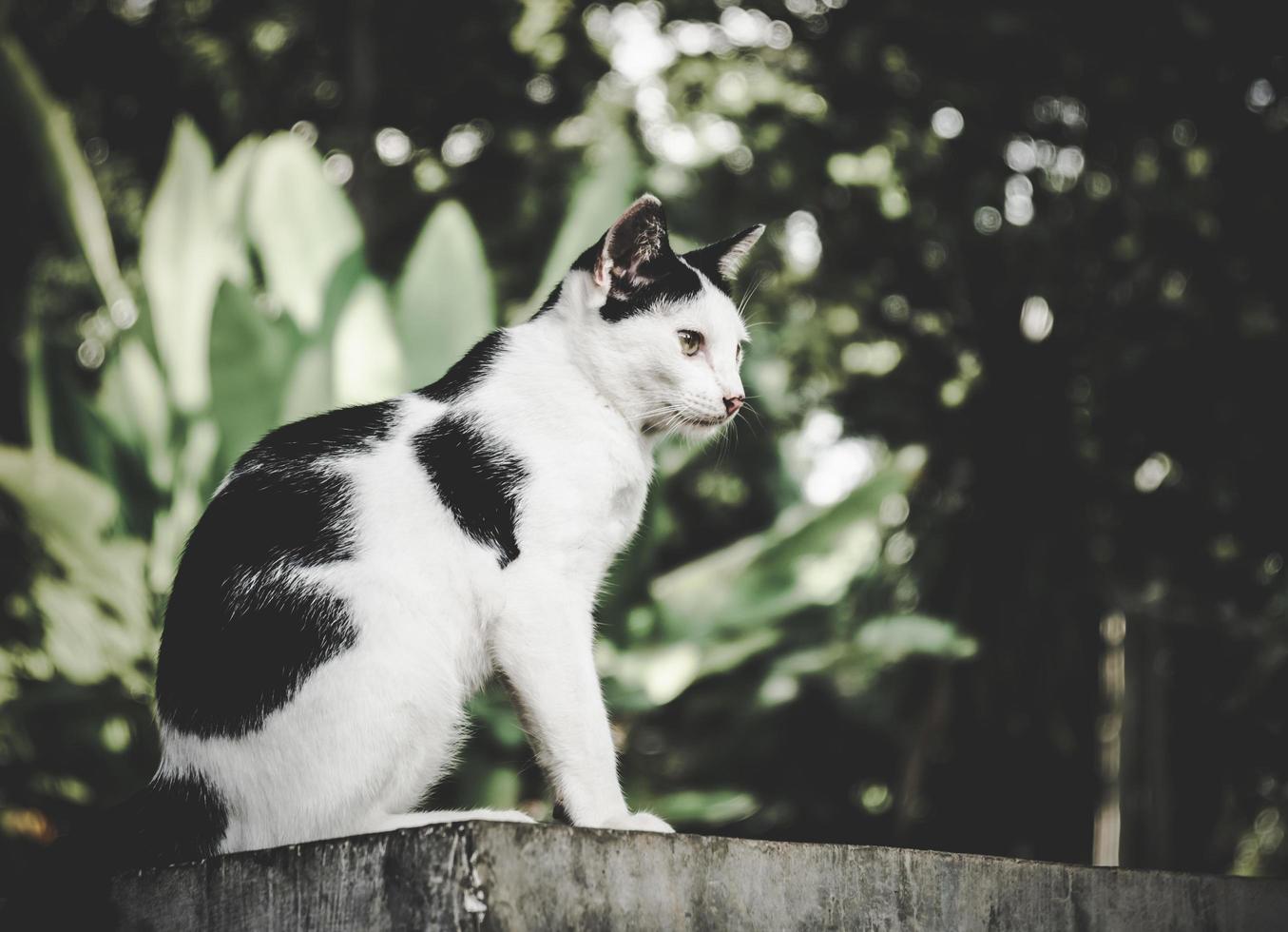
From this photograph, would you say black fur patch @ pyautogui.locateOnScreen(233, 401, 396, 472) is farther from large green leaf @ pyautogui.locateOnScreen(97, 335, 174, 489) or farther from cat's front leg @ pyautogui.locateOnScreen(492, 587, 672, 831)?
large green leaf @ pyautogui.locateOnScreen(97, 335, 174, 489)

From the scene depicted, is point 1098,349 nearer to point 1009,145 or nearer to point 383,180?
point 1009,145

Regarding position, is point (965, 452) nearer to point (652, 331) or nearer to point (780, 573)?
point (780, 573)

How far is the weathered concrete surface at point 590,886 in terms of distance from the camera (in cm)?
94

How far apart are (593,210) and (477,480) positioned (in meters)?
1.94

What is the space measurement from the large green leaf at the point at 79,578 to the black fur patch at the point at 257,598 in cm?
143

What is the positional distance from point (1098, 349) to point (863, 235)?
88 cm

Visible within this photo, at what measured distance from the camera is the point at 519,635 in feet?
Answer: 4.05

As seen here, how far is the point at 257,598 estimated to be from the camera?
4.01ft

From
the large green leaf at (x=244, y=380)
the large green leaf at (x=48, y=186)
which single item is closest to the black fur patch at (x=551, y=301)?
the large green leaf at (x=244, y=380)

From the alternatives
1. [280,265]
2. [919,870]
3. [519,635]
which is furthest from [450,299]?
[919,870]

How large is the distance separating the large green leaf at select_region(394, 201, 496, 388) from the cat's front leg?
1.78 meters

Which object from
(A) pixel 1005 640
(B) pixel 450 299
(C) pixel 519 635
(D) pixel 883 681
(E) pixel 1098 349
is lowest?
(D) pixel 883 681

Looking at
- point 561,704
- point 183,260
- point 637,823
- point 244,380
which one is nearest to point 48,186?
point 183,260

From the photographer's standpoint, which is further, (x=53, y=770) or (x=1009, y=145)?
(x=1009, y=145)
